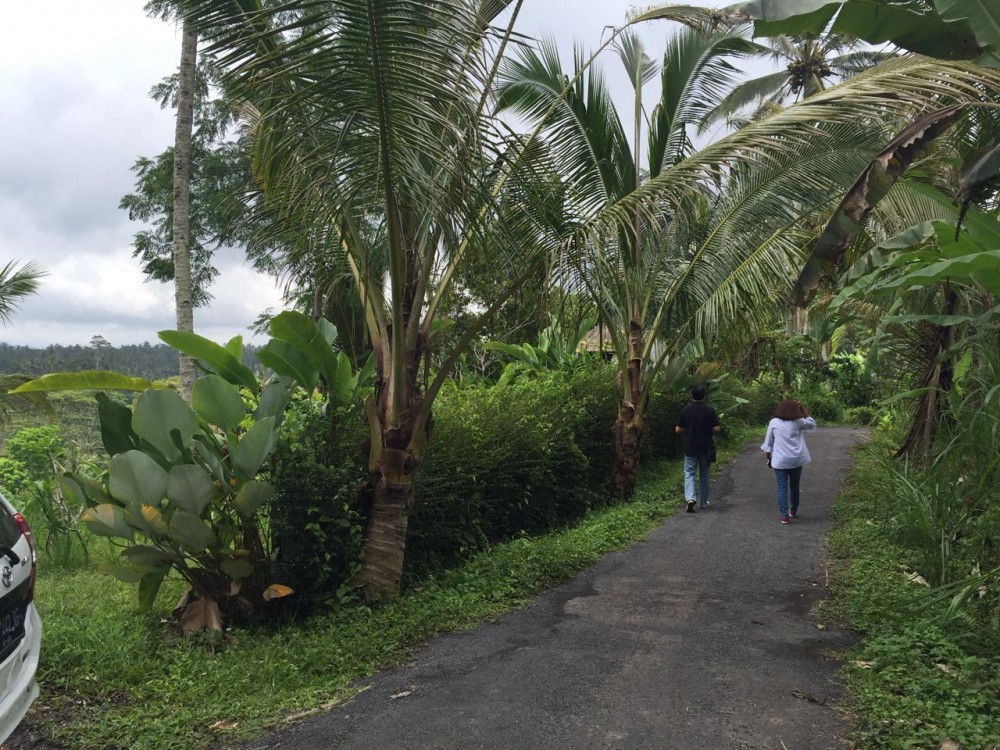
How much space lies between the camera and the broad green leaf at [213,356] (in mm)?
5898

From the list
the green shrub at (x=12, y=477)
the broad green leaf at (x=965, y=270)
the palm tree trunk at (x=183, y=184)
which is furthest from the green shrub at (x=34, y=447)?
the broad green leaf at (x=965, y=270)

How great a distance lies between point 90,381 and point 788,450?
278 inches

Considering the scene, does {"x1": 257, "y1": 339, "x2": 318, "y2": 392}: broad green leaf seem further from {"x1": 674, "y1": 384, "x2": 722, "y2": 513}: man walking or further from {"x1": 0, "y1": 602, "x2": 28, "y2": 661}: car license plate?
{"x1": 674, "y1": 384, "x2": 722, "y2": 513}: man walking

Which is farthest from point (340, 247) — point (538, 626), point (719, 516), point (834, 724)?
point (719, 516)

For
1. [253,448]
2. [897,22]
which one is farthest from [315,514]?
[897,22]

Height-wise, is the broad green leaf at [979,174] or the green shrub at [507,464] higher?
the broad green leaf at [979,174]

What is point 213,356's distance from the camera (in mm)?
6105

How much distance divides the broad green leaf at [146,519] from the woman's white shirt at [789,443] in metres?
6.54

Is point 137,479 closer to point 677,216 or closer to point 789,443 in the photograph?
point 677,216

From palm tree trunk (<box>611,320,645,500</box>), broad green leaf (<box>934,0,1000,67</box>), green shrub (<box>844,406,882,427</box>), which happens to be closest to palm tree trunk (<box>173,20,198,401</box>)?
palm tree trunk (<box>611,320,645,500</box>)

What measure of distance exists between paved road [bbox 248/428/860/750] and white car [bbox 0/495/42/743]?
3.59 feet

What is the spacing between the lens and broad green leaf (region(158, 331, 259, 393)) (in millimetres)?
5898

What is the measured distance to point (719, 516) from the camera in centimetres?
959

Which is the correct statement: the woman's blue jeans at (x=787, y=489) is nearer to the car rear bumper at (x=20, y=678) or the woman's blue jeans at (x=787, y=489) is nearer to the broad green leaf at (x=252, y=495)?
the broad green leaf at (x=252, y=495)
